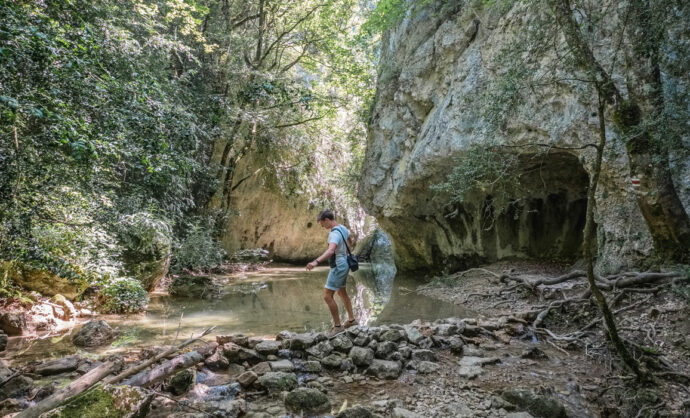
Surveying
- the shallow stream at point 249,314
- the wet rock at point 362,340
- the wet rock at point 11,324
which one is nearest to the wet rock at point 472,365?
the wet rock at point 362,340

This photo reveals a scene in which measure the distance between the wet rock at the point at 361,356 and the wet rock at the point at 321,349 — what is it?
27 cm

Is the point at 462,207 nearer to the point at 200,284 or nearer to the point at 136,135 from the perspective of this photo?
the point at 200,284

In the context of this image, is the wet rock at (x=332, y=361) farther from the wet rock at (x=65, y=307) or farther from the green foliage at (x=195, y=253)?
the green foliage at (x=195, y=253)

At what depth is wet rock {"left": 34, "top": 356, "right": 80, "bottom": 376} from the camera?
11.8 feet

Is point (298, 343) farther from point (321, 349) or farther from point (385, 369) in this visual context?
point (385, 369)

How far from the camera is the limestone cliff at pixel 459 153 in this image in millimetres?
6203

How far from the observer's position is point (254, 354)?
401 centimetres

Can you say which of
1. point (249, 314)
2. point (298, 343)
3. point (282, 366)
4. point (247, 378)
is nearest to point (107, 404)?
point (247, 378)

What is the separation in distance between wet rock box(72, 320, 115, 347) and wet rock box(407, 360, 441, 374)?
4.04m

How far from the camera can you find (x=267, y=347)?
4.10 m

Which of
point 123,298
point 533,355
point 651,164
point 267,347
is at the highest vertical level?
point 651,164

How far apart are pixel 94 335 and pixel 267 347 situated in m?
2.60

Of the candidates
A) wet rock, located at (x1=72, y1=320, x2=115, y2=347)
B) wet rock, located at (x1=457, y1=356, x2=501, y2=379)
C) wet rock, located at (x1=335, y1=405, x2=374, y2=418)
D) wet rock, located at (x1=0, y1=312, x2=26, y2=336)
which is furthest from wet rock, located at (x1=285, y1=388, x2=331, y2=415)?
wet rock, located at (x1=0, y1=312, x2=26, y2=336)

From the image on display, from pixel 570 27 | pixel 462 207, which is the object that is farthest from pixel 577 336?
pixel 462 207
